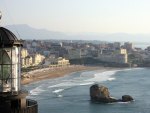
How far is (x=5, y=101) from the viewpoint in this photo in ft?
8.27

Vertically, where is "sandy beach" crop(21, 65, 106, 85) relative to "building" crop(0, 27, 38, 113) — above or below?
below

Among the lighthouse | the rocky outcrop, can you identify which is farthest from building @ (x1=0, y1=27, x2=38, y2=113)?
the rocky outcrop

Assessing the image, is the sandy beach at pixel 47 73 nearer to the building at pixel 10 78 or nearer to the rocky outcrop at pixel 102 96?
the rocky outcrop at pixel 102 96

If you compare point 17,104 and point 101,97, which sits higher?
point 17,104

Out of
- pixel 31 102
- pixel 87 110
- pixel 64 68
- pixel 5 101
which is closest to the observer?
pixel 5 101

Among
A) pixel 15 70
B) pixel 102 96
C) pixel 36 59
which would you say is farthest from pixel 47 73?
pixel 15 70

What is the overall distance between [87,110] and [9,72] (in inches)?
602

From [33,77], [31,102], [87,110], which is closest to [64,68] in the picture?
[33,77]

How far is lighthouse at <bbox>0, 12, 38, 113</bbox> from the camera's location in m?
2.52

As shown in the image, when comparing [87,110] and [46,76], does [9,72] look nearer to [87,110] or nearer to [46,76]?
[87,110]

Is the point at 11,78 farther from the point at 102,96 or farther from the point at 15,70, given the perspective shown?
the point at 102,96

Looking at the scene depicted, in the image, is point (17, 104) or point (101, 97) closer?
point (17, 104)

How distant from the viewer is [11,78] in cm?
259

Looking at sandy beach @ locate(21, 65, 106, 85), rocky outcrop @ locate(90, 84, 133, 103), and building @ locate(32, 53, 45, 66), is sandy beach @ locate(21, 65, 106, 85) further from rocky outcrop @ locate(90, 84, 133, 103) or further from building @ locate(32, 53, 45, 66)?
rocky outcrop @ locate(90, 84, 133, 103)
